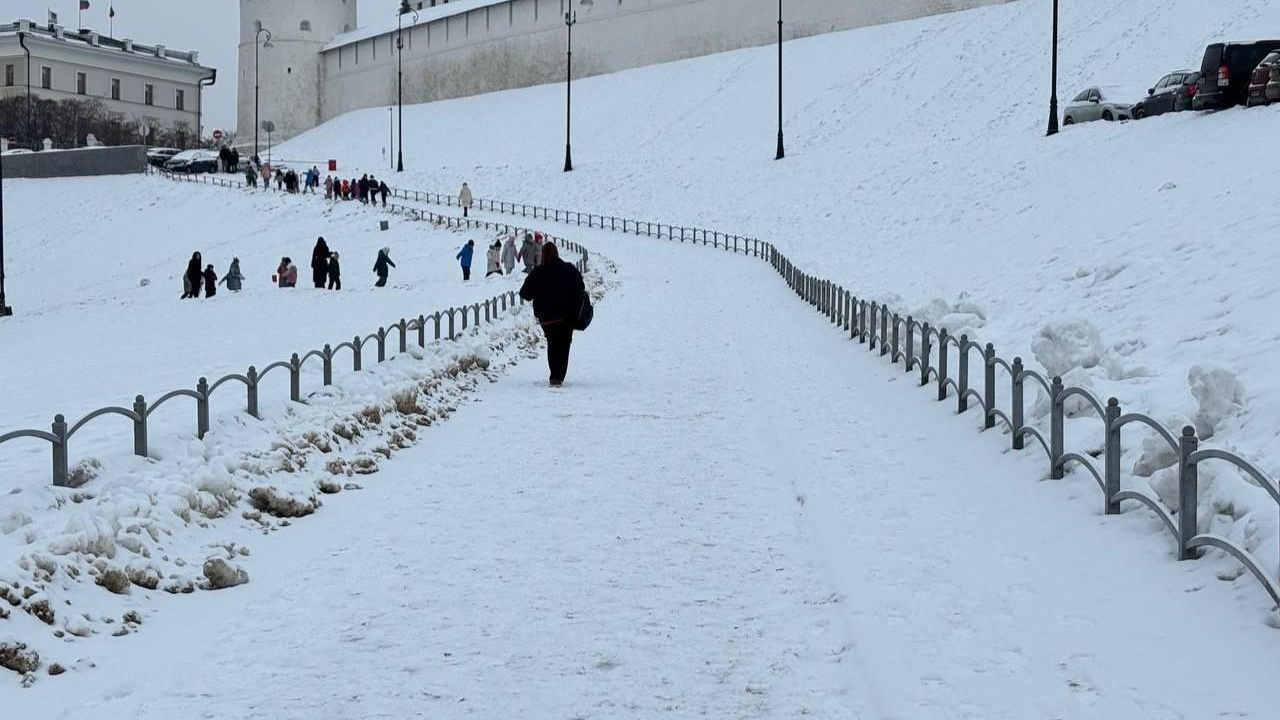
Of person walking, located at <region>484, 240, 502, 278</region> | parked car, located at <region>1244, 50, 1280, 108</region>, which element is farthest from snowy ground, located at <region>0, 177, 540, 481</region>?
parked car, located at <region>1244, 50, 1280, 108</region>

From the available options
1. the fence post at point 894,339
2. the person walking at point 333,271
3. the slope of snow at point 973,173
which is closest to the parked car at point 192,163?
the slope of snow at point 973,173

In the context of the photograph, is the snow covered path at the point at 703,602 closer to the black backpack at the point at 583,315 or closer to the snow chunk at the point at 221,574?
the snow chunk at the point at 221,574

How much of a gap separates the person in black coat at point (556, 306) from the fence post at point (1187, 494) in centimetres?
863

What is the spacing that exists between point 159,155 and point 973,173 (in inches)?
2264

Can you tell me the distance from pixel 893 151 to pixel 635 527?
149 feet

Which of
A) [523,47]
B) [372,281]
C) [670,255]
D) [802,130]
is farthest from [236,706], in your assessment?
[523,47]

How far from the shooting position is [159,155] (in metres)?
80.6

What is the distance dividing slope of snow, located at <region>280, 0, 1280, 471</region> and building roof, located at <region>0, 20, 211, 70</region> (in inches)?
666

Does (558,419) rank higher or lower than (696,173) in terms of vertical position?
lower

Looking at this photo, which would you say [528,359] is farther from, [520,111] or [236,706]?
[520,111]

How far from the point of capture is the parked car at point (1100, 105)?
38438mm

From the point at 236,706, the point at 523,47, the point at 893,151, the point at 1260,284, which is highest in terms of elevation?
the point at 523,47

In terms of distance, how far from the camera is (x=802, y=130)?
64562 mm

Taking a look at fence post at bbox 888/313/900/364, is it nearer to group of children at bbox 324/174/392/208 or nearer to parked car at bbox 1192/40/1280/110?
parked car at bbox 1192/40/1280/110
